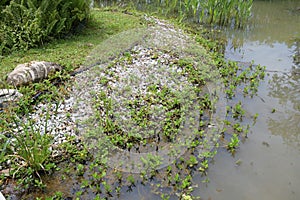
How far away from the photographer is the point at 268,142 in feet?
12.2

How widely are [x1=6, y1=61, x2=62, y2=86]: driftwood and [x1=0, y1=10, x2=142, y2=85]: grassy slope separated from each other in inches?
7.6

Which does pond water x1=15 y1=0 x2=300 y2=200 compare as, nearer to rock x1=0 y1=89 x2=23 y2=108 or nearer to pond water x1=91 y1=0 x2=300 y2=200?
pond water x1=91 y1=0 x2=300 y2=200

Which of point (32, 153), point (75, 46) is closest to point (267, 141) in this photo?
point (32, 153)

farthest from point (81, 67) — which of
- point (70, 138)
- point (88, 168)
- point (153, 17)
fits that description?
point (153, 17)

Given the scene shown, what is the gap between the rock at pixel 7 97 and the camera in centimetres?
387

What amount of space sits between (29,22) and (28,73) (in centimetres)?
163

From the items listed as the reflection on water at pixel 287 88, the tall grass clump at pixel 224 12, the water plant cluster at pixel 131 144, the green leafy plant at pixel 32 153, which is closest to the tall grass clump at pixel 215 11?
the tall grass clump at pixel 224 12

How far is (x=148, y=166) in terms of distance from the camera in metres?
3.17

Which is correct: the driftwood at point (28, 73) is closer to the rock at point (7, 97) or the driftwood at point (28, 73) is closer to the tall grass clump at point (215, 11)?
the rock at point (7, 97)

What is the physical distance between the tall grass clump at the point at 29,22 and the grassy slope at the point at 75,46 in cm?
21

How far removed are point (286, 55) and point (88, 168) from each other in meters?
5.12

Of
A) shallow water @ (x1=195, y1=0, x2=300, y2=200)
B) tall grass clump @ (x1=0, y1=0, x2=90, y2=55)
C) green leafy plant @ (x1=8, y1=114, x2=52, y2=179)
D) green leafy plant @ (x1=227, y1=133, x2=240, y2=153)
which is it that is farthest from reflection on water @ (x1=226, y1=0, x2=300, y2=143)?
tall grass clump @ (x1=0, y1=0, x2=90, y2=55)

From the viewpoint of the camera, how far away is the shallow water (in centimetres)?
300

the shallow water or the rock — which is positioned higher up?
the rock
